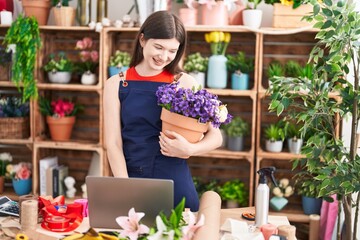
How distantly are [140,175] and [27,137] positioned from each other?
2052mm

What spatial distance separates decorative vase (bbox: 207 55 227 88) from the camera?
3.53m

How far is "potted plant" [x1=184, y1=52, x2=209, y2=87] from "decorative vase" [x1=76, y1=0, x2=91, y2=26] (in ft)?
2.62

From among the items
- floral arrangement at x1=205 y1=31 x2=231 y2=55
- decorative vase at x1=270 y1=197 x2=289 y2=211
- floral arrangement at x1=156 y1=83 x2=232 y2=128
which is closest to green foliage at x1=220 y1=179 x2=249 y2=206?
decorative vase at x1=270 y1=197 x2=289 y2=211

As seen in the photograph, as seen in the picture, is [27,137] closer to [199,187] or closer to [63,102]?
[63,102]

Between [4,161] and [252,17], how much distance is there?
7.33ft

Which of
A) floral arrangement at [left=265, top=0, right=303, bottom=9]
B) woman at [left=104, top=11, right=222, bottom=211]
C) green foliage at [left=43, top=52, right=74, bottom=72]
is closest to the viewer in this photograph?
woman at [left=104, top=11, right=222, bottom=211]

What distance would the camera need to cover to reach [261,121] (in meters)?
3.85

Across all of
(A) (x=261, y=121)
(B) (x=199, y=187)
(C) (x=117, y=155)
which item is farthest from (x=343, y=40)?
(B) (x=199, y=187)

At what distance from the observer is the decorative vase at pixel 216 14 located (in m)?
3.48

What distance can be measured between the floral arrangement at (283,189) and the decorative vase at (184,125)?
1.82 m

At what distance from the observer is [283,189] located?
3.68 meters

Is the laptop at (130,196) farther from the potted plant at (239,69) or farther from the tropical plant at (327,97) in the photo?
the potted plant at (239,69)

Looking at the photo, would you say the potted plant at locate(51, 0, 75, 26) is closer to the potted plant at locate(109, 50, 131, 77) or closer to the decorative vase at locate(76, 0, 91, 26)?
the decorative vase at locate(76, 0, 91, 26)

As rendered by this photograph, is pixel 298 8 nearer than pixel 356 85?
No
